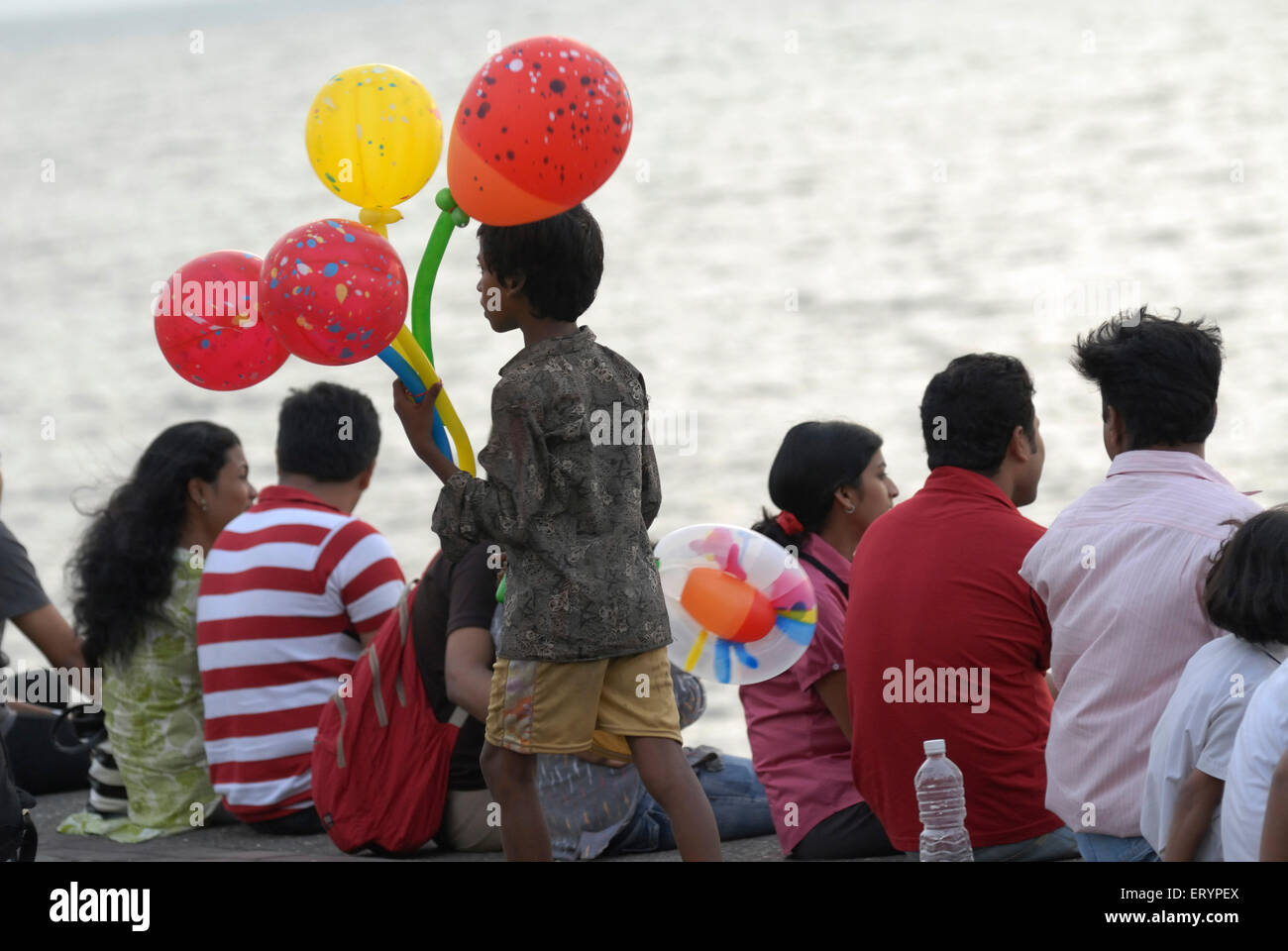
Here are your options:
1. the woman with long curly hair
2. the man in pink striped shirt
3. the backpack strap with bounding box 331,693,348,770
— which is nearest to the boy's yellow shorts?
the man in pink striped shirt

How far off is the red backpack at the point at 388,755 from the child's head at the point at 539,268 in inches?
45.0

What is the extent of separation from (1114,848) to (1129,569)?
18.9 inches

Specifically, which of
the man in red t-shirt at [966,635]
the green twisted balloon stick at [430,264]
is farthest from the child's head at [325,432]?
the man in red t-shirt at [966,635]

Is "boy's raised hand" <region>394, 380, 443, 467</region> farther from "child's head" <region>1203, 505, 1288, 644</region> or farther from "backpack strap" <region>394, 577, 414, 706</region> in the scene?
"child's head" <region>1203, 505, 1288, 644</region>

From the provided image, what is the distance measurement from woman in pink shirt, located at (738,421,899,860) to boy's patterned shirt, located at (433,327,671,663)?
0.96 m

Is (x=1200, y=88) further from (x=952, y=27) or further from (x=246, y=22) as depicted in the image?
(x=246, y=22)

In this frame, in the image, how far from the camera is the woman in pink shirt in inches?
156

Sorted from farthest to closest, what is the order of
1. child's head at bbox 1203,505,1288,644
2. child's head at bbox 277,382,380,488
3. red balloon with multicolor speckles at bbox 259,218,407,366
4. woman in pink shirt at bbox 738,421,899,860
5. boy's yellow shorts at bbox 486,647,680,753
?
child's head at bbox 277,382,380,488 → woman in pink shirt at bbox 738,421,899,860 → boy's yellow shorts at bbox 486,647,680,753 → red balloon with multicolor speckles at bbox 259,218,407,366 → child's head at bbox 1203,505,1288,644

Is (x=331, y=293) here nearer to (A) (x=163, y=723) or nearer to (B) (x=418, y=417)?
(B) (x=418, y=417)

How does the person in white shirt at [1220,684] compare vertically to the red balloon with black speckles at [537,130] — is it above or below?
below

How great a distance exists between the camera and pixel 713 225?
83.6 ft

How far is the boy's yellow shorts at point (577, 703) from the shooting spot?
306cm

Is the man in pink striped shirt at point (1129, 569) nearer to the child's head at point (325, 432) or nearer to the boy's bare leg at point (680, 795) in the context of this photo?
the boy's bare leg at point (680, 795)

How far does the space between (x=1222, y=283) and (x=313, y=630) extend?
61.1ft
